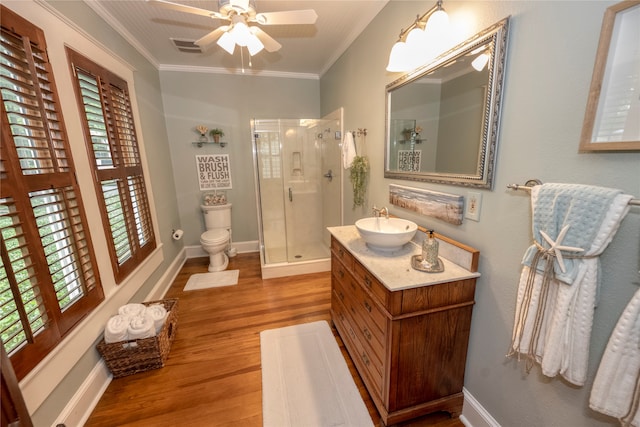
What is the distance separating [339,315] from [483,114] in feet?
5.25

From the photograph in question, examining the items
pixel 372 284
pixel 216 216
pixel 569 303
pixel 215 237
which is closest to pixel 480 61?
pixel 569 303

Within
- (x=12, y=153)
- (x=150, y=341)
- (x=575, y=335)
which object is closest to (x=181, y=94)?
(x=12, y=153)

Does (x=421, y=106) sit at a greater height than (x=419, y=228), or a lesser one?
greater

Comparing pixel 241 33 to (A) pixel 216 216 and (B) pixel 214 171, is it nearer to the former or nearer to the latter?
(B) pixel 214 171

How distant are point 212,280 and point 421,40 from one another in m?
3.02

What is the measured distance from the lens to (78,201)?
4.83 ft

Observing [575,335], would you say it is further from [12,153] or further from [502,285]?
[12,153]

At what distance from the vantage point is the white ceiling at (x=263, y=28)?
1906 mm

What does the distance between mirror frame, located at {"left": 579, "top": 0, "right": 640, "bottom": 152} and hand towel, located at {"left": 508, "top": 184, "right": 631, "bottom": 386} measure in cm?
14

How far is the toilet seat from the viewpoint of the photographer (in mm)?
3070

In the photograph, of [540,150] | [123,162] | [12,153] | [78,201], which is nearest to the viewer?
[540,150]

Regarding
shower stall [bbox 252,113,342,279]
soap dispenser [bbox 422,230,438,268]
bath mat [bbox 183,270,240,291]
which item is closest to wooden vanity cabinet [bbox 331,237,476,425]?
soap dispenser [bbox 422,230,438,268]

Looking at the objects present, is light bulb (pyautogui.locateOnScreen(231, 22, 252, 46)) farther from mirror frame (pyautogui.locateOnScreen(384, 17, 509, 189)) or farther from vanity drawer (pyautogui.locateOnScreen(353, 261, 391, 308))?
vanity drawer (pyautogui.locateOnScreen(353, 261, 391, 308))

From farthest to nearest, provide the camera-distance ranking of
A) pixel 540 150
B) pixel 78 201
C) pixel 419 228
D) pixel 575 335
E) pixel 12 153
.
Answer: pixel 419 228, pixel 78 201, pixel 12 153, pixel 540 150, pixel 575 335
